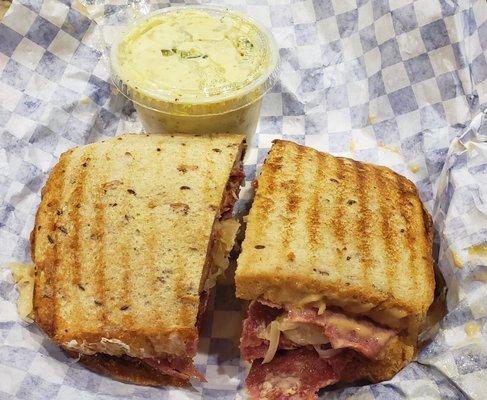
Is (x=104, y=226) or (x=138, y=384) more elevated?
(x=104, y=226)

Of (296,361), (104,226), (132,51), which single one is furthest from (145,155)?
(296,361)

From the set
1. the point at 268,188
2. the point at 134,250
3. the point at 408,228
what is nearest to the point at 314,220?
the point at 268,188

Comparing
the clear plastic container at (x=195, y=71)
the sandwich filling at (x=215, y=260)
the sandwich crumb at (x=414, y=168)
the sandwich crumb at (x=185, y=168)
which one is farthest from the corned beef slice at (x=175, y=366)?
the sandwich crumb at (x=414, y=168)

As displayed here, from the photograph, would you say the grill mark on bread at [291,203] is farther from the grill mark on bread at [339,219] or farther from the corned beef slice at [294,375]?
the corned beef slice at [294,375]

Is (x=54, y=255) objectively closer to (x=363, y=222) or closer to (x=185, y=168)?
(x=185, y=168)

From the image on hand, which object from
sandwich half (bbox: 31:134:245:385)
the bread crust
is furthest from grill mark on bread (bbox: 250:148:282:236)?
the bread crust

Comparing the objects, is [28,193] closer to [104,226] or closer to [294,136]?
[104,226]
